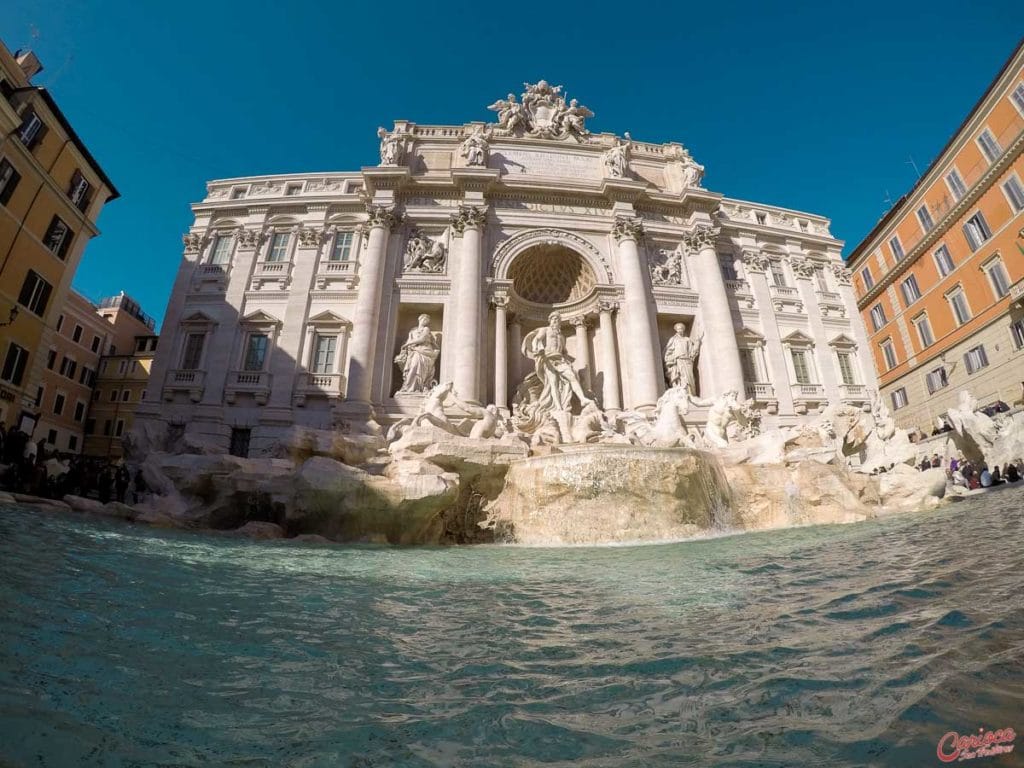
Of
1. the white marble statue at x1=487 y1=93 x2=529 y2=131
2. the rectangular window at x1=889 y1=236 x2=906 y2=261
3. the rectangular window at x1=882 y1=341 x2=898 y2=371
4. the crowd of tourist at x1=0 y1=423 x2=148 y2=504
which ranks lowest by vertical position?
the crowd of tourist at x1=0 y1=423 x2=148 y2=504

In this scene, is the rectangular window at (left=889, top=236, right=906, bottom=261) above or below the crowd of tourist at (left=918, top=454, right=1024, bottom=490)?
above

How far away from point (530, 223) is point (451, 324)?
5671 mm

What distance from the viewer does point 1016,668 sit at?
174cm

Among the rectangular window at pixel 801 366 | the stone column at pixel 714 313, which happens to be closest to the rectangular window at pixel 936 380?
the rectangular window at pixel 801 366

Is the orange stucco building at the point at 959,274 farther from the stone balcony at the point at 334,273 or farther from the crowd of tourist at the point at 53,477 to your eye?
the crowd of tourist at the point at 53,477

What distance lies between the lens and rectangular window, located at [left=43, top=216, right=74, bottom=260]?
1800 cm

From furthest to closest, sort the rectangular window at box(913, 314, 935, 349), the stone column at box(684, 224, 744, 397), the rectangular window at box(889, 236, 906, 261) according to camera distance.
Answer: the rectangular window at box(889, 236, 906, 261) < the rectangular window at box(913, 314, 935, 349) < the stone column at box(684, 224, 744, 397)

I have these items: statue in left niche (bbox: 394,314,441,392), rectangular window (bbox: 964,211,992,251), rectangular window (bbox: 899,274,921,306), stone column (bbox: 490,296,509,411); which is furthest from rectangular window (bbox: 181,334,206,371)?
rectangular window (bbox: 899,274,921,306)

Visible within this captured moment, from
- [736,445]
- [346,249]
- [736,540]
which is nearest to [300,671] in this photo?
[736,540]

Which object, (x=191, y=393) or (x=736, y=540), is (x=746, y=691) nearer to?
(x=736, y=540)

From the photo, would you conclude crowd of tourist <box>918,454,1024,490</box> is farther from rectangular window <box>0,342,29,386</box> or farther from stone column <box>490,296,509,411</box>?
rectangular window <box>0,342,29,386</box>

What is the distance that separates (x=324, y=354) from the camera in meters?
18.7

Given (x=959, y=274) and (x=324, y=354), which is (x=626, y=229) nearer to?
(x=324, y=354)

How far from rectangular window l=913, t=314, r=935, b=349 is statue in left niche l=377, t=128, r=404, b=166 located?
2652cm
